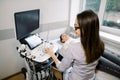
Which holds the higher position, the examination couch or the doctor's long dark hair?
the doctor's long dark hair

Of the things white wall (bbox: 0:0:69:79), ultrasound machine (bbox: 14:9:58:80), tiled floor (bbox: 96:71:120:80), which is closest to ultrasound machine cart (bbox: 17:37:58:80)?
ultrasound machine (bbox: 14:9:58:80)

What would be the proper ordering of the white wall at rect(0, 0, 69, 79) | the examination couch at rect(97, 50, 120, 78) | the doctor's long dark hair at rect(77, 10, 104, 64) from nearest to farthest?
1. the doctor's long dark hair at rect(77, 10, 104, 64)
2. the examination couch at rect(97, 50, 120, 78)
3. the white wall at rect(0, 0, 69, 79)

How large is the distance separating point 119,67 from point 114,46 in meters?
0.50

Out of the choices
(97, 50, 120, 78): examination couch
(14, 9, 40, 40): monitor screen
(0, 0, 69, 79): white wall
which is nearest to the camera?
(14, 9, 40, 40): monitor screen

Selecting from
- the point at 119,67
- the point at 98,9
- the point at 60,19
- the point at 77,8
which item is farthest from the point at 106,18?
the point at 119,67

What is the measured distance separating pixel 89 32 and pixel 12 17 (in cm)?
123

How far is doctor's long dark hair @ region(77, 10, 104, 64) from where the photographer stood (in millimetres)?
875

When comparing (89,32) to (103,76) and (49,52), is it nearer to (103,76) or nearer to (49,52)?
(49,52)

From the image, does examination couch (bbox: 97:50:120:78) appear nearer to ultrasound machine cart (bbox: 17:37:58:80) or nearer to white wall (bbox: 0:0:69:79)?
ultrasound machine cart (bbox: 17:37:58:80)

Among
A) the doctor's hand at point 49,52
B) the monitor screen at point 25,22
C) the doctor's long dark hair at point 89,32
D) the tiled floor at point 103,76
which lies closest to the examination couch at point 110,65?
the tiled floor at point 103,76

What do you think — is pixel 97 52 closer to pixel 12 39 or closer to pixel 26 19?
pixel 26 19

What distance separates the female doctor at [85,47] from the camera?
0.88 m

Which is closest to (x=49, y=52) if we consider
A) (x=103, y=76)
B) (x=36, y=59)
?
(x=36, y=59)

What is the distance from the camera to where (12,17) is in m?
1.66
